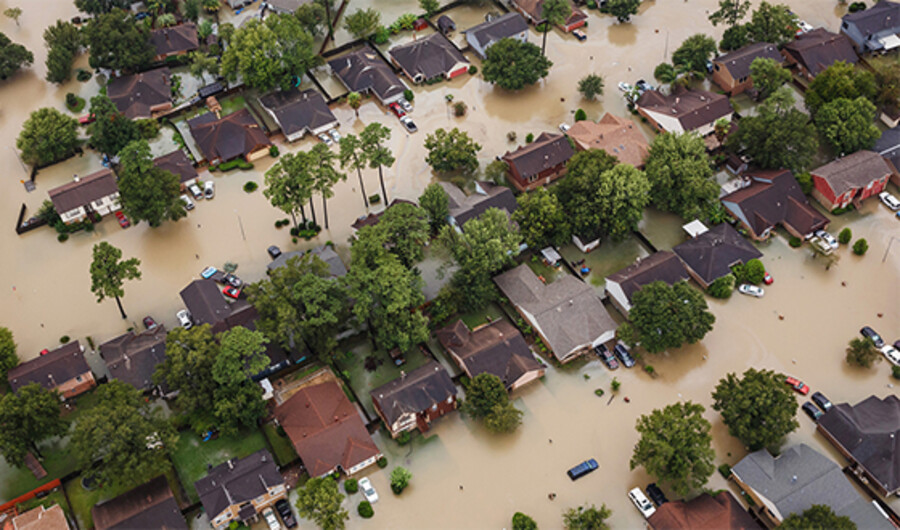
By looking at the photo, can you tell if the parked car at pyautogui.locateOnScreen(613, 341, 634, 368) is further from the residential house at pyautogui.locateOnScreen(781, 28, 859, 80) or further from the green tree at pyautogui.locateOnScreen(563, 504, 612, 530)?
the residential house at pyautogui.locateOnScreen(781, 28, 859, 80)

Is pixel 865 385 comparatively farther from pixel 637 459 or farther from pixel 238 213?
pixel 238 213

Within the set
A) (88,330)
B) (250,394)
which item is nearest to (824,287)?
(250,394)

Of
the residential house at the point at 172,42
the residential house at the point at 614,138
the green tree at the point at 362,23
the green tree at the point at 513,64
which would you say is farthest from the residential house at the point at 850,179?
the residential house at the point at 172,42

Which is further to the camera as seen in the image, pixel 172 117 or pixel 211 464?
pixel 172 117

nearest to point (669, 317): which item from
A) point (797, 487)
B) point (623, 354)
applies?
point (623, 354)

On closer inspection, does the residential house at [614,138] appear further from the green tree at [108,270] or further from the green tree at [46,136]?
the green tree at [46,136]

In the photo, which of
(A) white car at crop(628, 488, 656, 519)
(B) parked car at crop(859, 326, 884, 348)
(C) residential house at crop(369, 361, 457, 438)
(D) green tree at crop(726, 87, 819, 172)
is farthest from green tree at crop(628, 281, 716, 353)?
(D) green tree at crop(726, 87, 819, 172)
